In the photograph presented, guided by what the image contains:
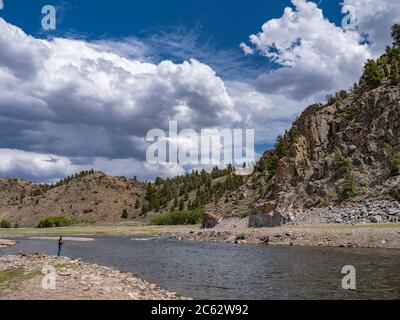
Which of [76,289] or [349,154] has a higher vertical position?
[349,154]

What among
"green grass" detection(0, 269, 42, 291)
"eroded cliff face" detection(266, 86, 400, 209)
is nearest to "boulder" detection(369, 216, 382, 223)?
"eroded cliff face" detection(266, 86, 400, 209)

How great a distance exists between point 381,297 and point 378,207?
52.1m

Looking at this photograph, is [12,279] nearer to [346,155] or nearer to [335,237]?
[335,237]

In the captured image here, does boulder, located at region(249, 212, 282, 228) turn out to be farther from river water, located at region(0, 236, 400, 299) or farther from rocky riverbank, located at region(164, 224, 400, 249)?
river water, located at region(0, 236, 400, 299)

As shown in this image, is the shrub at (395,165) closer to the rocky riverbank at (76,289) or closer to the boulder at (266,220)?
the boulder at (266,220)

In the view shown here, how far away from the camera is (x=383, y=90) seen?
107 m

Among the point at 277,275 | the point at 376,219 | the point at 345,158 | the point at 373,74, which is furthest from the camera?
the point at 373,74

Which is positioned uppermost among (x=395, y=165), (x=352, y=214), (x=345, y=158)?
(x=345, y=158)

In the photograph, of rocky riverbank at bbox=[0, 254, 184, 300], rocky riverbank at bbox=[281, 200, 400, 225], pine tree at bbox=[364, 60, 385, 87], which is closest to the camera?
rocky riverbank at bbox=[0, 254, 184, 300]

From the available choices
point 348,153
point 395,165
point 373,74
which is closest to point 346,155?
point 348,153

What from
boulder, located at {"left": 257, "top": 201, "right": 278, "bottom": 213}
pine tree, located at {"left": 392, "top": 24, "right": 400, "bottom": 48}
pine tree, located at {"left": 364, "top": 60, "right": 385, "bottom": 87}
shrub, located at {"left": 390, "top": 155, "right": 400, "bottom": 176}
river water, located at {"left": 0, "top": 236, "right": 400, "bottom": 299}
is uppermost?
pine tree, located at {"left": 392, "top": 24, "right": 400, "bottom": 48}

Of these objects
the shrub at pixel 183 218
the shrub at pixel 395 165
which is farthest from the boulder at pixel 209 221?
the shrub at pixel 183 218

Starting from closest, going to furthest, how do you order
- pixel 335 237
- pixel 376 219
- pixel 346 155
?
pixel 335 237 → pixel 376 219 → pixel 346 155
